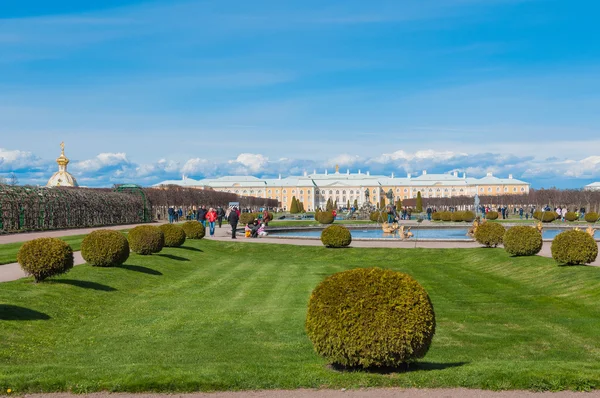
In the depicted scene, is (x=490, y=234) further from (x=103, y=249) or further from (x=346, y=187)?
(x=346, y=187)

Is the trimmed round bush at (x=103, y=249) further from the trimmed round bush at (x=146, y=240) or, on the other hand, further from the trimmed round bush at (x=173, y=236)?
the trimmed round bush at (x=173, y=236)

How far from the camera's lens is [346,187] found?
168 meters

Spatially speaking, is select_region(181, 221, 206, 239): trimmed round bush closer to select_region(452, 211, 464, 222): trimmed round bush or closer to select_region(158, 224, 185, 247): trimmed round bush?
select_region(158, 224, 185, 247): trimmed round bush

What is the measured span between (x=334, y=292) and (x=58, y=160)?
7061 cm

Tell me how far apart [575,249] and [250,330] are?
9.82 meters

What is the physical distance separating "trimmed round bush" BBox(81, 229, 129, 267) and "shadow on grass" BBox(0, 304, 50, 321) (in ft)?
18.3

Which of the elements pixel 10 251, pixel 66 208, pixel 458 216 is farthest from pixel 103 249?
pixel 458 216

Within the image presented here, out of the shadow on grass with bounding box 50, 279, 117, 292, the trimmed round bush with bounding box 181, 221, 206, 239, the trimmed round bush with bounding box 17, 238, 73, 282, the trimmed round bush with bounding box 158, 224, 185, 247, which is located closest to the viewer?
the trimmed round bush with bounding box 17, 238, 73, 282

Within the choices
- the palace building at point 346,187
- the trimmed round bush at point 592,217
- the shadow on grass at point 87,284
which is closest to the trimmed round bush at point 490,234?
the shadow on grass at point 87,284

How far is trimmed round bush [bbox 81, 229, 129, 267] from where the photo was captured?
17500mm

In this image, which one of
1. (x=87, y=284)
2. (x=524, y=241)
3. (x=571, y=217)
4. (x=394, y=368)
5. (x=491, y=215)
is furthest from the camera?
(x=491, y=215)

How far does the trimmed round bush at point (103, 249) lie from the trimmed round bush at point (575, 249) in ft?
37.3

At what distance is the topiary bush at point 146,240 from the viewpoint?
21.9 metres

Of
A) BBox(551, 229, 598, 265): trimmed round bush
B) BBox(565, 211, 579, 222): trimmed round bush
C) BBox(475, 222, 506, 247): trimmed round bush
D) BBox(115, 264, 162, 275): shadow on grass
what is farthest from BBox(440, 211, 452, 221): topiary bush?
BBox(115, 264, 162, 275): shadow on grass
